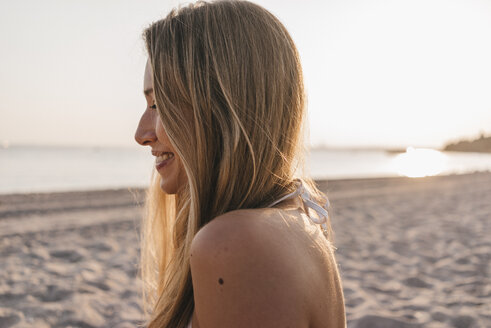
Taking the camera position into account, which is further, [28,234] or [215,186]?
[28,234]

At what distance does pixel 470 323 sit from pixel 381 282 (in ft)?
3.97

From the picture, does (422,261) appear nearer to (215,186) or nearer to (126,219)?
(215,186)

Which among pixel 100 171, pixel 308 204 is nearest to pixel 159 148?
pixel 308 204

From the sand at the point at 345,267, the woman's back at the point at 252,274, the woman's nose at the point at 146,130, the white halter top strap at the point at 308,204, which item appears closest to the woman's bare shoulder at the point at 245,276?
→ the woman's back at the point at 252,274

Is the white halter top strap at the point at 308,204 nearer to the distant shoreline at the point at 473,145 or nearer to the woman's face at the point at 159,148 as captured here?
the woman's face at the point at 159,148

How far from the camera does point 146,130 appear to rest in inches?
66.1

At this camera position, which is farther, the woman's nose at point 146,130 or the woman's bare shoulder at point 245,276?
the woman's nose at point 146,130

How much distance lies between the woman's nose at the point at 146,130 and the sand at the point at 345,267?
2.40ft

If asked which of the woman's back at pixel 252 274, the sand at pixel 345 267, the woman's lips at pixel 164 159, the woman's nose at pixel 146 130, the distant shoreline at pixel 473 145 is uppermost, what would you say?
the woman's nose at pixel 146 130

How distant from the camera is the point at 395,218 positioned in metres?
8.45

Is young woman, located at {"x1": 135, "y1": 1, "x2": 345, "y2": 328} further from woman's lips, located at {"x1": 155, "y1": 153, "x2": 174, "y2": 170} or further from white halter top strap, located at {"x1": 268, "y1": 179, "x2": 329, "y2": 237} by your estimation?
woman's lips, located at {"x1": 155, "y1": 153, "x2": 174, "y2": 170}

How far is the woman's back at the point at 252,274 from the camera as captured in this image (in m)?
0.89

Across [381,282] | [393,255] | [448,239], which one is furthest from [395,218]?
[381,282]

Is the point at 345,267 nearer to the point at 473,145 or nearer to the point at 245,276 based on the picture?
the point at 245,276
